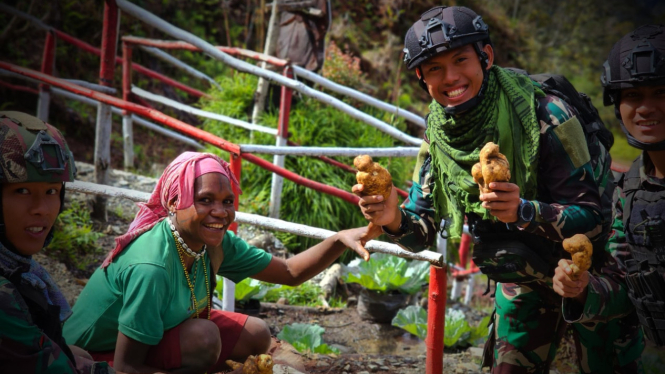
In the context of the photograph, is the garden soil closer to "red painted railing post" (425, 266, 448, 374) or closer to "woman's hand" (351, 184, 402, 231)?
"red painted railing post" (425, 266, 448, 374)

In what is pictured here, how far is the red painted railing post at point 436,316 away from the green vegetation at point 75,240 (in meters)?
2.53

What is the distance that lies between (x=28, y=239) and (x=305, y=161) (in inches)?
176

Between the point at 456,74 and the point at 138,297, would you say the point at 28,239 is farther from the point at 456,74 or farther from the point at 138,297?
the point at 456,74

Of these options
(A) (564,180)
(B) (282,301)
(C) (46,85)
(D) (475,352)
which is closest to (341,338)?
(B) (282,301)

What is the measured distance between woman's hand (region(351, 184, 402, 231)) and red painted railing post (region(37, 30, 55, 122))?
394 cm

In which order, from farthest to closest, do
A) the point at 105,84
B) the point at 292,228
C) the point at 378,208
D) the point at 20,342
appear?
1. the point at 105,84
2. the point at 292,228
3. the point at 378,208
4. the point at 20,342

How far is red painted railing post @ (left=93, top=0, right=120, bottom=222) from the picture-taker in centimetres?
462

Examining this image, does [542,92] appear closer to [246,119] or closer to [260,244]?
[260,244]

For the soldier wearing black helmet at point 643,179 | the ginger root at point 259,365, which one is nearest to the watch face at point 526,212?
the soldier wearing black helmet at point 643,179

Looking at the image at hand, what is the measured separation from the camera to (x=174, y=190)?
2.49m

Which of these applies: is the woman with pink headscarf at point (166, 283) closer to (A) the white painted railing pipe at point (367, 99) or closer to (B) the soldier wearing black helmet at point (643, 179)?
(B) the soldier wearing black helmet at point (643, 179)

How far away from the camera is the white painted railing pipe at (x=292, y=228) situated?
8.75 feet

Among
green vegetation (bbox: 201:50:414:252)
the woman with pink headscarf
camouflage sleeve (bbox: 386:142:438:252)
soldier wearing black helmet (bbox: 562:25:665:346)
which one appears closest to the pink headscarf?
the woman with pink headscarf

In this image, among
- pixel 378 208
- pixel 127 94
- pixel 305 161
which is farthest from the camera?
pixel 305 161
